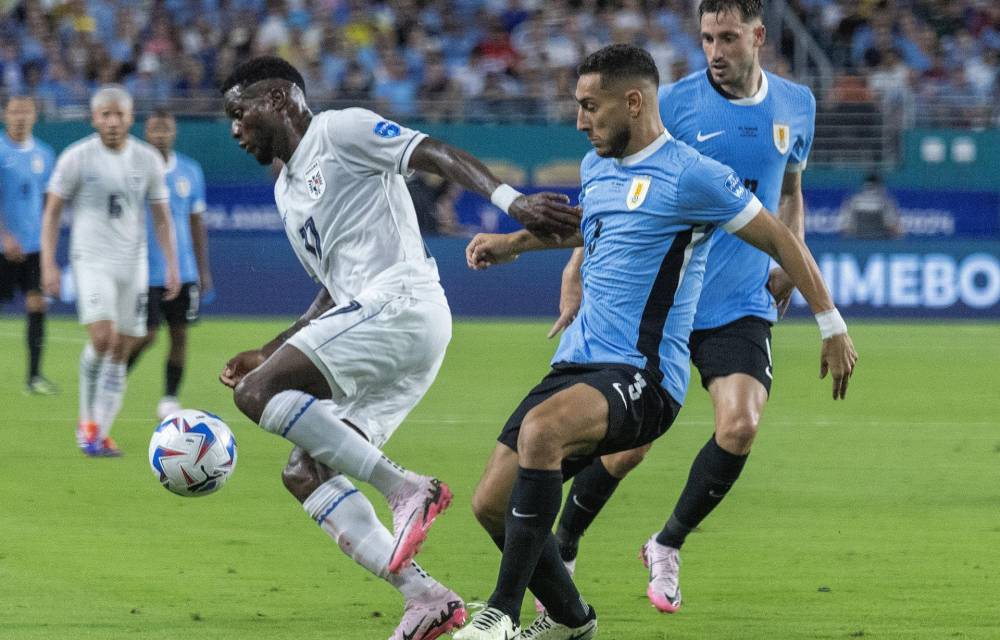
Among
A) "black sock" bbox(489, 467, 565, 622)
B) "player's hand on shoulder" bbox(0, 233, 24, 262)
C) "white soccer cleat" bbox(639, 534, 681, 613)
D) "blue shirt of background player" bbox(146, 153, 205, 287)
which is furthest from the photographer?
"player's hand on shoulder" bbox(0, 233, 24, 262)

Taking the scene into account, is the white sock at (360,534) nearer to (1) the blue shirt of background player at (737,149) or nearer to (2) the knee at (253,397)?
(2) the knee at (253,397)

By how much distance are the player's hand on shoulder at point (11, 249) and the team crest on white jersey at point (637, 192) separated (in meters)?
9.13

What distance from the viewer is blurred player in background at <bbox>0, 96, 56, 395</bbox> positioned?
1349 centimetres

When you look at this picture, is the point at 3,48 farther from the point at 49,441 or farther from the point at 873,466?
the point at 873,466

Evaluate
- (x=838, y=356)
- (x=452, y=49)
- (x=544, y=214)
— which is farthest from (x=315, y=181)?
(x=452, y=49)

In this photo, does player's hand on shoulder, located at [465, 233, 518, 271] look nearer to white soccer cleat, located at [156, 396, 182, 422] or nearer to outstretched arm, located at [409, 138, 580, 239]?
outstretched arm, located at [409, 138, 580, 239]

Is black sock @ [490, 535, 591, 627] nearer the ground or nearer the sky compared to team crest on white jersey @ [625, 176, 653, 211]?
nearer the ground

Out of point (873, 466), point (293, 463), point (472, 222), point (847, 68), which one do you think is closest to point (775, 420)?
point (873, 466)

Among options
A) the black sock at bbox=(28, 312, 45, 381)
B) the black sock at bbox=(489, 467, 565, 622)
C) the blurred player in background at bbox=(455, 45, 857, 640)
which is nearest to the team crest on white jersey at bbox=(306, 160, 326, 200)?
the blurred player in background at bbox=(455, 45, 857, 640)

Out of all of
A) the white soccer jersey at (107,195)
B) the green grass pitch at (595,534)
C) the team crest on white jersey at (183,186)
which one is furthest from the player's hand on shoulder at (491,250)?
the team crest on white jersey at (183,186)

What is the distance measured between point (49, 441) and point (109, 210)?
1595 millimetres

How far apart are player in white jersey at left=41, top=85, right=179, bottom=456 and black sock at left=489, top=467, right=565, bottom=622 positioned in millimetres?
5549

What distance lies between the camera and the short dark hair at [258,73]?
19.4 feet

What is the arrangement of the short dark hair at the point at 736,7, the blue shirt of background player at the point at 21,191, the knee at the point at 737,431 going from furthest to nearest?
the blue shirt of background player at the point at 21,191
the short dark hair at the point at 736,7
the knee at the point at 737,431
